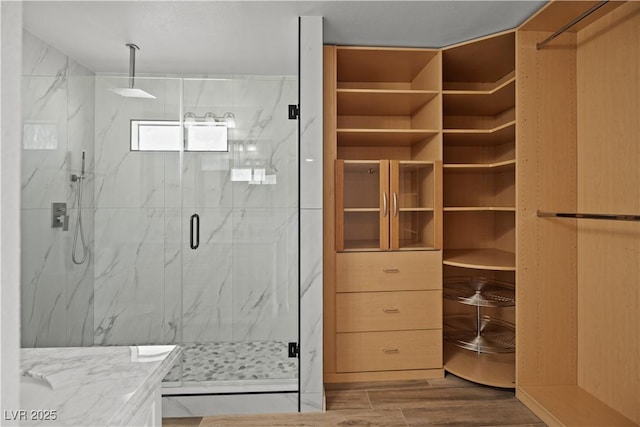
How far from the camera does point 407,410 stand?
2.40m

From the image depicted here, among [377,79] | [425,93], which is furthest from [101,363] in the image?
[377,79]

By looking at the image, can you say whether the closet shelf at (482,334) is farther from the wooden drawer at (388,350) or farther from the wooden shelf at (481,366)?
the wooden drawer at (388,350)

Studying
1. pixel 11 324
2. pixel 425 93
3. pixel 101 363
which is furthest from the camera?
pixel 425 93

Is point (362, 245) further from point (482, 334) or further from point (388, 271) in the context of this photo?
point (482, 334)

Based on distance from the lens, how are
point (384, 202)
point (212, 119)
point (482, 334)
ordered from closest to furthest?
point (212, 119), point (384, 202), point (482, 334)

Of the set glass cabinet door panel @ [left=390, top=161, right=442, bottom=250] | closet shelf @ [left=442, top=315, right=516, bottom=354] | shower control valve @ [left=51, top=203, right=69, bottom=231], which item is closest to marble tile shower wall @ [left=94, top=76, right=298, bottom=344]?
shower control valve @ [left=51, top=203, right=69, bottom=231]

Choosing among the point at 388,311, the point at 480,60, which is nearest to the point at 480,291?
the point at 388,311

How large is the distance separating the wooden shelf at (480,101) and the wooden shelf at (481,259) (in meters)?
1.14

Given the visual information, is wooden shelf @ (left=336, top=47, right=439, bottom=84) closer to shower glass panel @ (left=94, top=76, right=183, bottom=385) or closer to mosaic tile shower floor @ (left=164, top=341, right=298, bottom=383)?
shower glass panel @ (left=94, top=76, right=183, bottom=385)

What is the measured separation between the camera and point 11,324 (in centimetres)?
41

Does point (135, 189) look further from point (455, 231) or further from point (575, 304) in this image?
point (575, 304)

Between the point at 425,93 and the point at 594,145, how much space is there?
108 centimetres

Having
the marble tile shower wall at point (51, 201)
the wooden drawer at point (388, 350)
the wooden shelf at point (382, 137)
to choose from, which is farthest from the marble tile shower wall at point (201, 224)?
the wooden shelf at point (382, 137)

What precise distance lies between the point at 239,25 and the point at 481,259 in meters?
2.29
